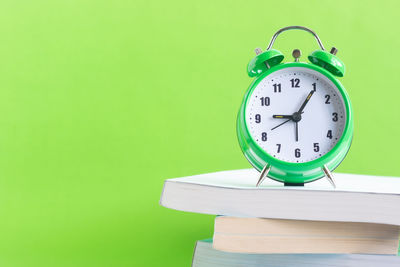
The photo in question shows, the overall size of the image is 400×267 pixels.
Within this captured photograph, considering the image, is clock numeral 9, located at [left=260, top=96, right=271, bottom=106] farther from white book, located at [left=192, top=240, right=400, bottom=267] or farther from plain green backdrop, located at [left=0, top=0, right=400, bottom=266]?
plain green backdrop, located at [left=0, top=0, right=400, bottom=266]

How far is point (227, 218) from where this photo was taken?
0.92 metres

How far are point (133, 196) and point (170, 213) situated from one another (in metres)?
0.14

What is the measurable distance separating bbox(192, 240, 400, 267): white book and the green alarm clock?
0.15 m

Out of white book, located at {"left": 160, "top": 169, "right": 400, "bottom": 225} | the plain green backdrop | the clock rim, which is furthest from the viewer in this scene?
the plain green backdrop

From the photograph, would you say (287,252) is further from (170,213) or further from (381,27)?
(381,27)

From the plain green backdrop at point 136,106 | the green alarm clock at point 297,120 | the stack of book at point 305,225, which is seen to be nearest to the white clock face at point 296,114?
the green alarm clock at point 297,120

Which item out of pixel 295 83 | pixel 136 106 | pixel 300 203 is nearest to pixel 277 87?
pixel 295 83

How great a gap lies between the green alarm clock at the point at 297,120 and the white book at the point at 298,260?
5.8 inches

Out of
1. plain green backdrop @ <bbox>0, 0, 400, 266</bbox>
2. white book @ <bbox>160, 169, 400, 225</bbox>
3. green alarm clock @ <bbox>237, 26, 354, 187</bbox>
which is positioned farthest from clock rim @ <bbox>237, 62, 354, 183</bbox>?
plain green backdrop @ <bbox>0, 0, 400, 266</bbox>

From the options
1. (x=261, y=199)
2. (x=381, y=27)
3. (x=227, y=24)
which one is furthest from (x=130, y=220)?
(x=381, y=27)

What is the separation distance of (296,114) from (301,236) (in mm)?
247

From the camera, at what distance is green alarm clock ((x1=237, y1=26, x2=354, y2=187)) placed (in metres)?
1.02

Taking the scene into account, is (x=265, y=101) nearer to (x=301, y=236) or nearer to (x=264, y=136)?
(x=264, y=136)

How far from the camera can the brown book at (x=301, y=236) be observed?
3.01ft
